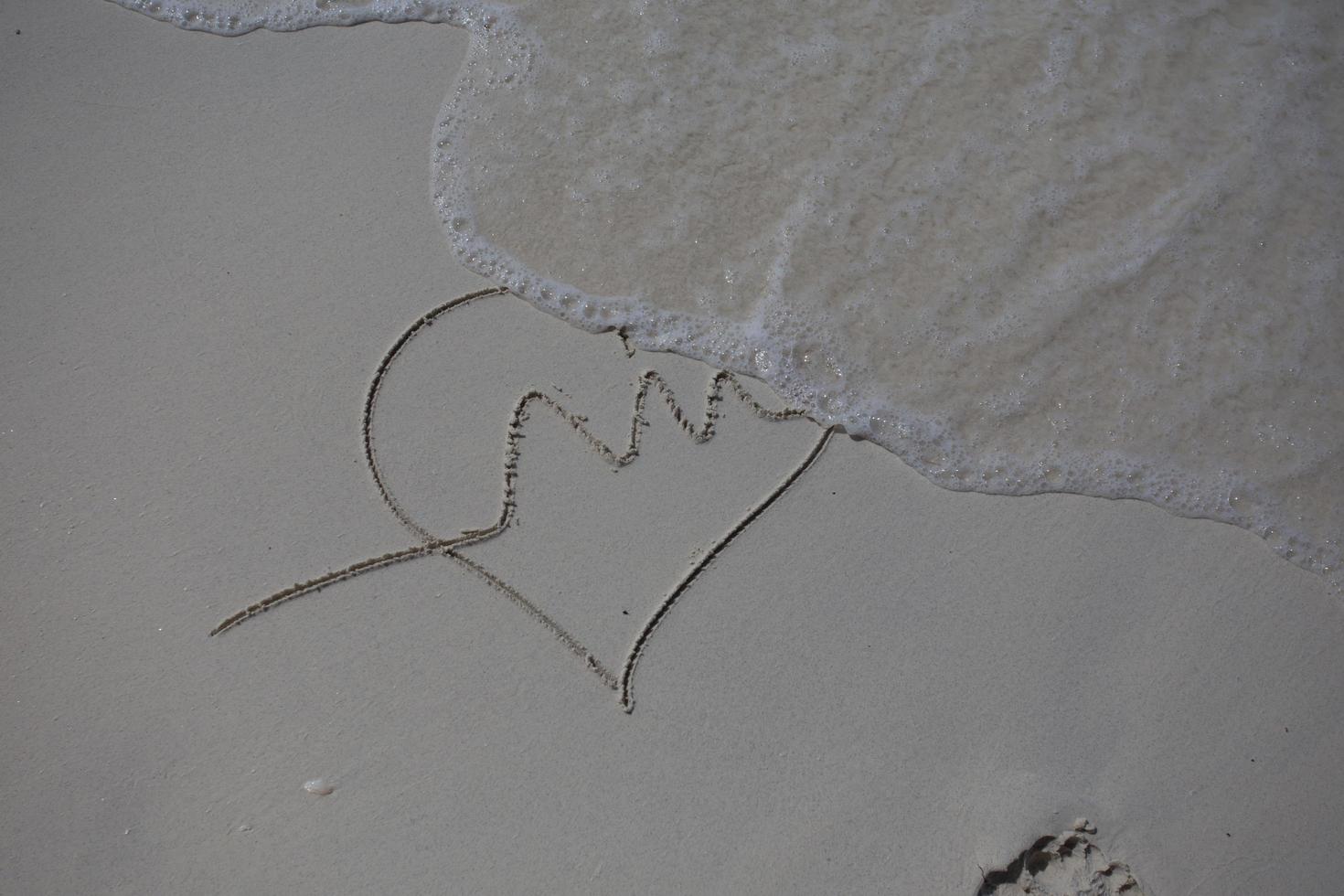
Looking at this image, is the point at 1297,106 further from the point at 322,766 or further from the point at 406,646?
the point at 322,766

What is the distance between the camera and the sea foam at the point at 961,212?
2264 mm

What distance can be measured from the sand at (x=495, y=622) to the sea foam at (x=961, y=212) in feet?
0.51

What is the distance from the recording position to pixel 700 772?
199cm

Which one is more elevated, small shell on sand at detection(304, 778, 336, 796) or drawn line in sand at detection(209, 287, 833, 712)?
drawn line in sand at detection(209, 287, 833, 712)

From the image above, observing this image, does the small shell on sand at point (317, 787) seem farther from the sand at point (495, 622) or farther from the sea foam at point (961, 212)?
the sea foam at point (961, 212)

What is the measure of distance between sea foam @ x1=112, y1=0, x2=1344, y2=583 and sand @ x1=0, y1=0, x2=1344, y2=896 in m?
0.16

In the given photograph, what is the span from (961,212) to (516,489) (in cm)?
148

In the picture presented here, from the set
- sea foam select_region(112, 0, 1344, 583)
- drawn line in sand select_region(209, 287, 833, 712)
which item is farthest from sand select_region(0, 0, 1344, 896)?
sea foam select_region(112, 0, 1344, 583)

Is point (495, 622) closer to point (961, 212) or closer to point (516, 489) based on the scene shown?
point (516, 489)

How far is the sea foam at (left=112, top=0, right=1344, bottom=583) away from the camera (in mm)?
2264

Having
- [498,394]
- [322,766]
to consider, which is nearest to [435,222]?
[498,394]

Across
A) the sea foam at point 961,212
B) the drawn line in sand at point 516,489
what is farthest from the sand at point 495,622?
the sea foam at point 961,212

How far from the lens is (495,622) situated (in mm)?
2074

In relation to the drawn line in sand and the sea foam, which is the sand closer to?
the drawn line in sand
